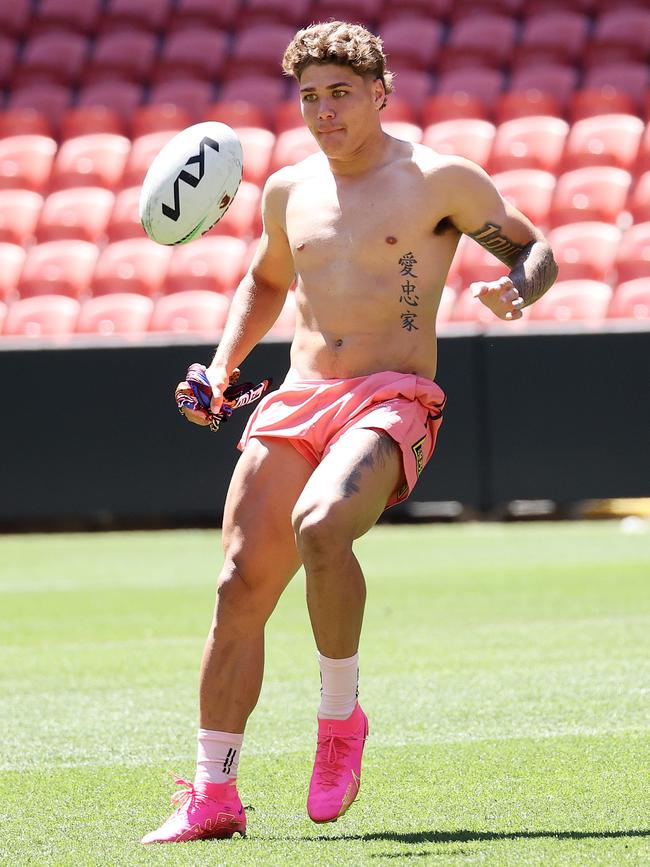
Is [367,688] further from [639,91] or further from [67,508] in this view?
[639,91]

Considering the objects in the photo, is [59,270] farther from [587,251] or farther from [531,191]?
[587,251]

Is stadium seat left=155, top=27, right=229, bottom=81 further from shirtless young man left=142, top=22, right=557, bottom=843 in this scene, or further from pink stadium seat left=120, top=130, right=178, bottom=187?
shirtless young man left=142, top=22, right=557, bottom=843

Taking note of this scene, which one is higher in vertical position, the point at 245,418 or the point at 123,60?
the point at 123,60

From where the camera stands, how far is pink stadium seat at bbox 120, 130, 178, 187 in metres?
17.3

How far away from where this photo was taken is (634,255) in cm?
1512

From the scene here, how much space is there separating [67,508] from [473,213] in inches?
401

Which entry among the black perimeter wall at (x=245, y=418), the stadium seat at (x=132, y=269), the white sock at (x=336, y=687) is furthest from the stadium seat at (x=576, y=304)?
the white sock at (x=336, y=687)

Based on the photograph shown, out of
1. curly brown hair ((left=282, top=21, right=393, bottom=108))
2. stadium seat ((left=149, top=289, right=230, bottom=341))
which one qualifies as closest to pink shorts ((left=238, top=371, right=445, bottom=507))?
curly brown hair ((left=282, top=21, right=393, bottom=108))

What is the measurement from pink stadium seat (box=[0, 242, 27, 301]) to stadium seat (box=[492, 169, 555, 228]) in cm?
515

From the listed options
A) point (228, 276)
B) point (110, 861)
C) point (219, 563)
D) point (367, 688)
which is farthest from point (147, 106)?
point (110, 861)

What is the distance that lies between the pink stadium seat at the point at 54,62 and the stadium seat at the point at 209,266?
4062 millimetres

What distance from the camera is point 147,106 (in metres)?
18.5

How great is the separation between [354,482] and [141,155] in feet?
45.3

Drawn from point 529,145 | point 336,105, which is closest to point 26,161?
point 529,145
